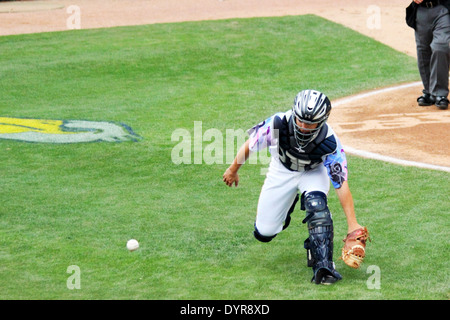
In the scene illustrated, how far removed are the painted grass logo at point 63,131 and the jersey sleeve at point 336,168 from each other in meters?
5.35

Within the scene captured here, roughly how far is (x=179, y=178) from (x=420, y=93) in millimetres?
5978

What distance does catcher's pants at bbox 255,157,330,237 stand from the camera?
6.98 metres

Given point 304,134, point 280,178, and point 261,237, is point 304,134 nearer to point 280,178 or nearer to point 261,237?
point 280,178

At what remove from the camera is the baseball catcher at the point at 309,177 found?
21.4 ft

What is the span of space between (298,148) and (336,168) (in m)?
0.39

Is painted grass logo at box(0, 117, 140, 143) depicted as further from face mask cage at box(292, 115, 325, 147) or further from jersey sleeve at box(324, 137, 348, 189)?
jersey sleeve at box(324, 137, 348, 189)

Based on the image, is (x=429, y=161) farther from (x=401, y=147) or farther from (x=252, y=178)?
(x=252, y=178)

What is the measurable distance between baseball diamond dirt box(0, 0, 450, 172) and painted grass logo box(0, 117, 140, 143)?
3360 millimetres

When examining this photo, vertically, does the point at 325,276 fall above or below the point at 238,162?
below

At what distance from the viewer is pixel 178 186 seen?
9617 mm

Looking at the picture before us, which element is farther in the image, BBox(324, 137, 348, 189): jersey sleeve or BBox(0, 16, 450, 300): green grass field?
BBox(0, 16, 450, 300): green grass field

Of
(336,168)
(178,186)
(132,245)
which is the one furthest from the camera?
(178,186)

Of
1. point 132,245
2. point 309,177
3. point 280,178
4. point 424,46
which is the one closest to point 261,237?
point 280,178

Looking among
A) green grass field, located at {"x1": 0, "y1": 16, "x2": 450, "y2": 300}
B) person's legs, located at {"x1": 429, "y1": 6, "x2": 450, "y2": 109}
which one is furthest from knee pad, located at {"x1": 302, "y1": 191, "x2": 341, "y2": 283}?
person's legs, located at {"x1": 429, "y1": 6, "x2": 450, "y2": 109}
